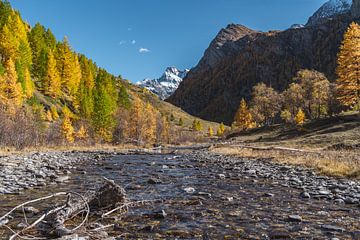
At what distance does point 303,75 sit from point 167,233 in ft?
263

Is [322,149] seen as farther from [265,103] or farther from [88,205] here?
[265,103]

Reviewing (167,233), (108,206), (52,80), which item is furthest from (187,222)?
(52,80)

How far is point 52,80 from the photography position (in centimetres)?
9225

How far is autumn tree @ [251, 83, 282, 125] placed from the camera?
102906 millimetres

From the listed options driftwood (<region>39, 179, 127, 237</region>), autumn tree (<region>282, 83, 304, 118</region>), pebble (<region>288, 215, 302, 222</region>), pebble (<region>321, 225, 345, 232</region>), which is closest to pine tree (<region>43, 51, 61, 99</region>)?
autumn tree (<region>282, 83, 304, 118</region>)

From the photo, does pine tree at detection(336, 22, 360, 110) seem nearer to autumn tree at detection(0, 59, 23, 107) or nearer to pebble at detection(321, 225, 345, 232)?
pebble at detection(321, 225, 345, 232)

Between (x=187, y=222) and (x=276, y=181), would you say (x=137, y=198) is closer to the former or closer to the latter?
(x=187, y=222)

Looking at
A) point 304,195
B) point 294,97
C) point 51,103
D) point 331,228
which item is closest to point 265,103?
point 294,97

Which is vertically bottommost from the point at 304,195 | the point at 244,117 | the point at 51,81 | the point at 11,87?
the point at 304,195

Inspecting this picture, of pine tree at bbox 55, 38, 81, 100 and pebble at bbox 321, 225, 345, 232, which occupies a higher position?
pine tree at bbox 55, 38, 81, 100

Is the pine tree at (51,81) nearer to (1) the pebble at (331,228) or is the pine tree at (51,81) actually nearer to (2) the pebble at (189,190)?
(2) the pebble at (189,190)

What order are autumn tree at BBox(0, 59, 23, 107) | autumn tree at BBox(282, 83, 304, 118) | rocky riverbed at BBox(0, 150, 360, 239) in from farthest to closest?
autumn tree at BBox(282, 83, 304, 118)
autumn tree at BBox(0, 59, 23, 107)
rocky riverbed at BBox(0, 150, 360, 239)

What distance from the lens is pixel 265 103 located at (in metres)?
104

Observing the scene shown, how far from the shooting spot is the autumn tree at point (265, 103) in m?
103
